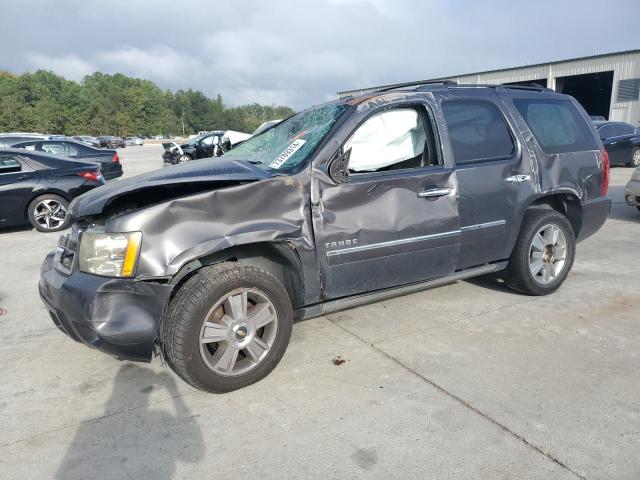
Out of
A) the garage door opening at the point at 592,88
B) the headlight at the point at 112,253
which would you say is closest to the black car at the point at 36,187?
the headlight at the point at 112,253

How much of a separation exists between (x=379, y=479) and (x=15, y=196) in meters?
7.88

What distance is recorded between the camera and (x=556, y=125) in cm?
458

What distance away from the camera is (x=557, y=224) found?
446 centimetres

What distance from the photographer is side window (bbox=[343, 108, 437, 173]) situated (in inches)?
138

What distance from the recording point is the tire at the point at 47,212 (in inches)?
318

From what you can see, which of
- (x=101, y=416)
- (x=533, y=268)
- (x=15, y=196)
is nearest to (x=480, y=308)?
(x=533, y=268)

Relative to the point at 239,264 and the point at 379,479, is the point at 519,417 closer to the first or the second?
the point at 379,479

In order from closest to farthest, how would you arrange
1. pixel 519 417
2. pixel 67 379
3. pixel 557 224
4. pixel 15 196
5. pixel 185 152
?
pixel 519 417
pixel 67 379
pixel 557 224
pixel 15 196
pixel 185 152

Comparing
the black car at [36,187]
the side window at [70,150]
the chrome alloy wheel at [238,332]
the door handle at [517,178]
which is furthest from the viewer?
the side window at [70,150]

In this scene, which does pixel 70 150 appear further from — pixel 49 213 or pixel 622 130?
pixel 622 130

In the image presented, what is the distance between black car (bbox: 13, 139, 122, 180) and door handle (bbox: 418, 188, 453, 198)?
1082 centimetres

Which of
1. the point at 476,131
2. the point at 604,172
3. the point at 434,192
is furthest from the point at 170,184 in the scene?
the point at 604,172

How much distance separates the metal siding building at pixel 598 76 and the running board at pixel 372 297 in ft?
82.8

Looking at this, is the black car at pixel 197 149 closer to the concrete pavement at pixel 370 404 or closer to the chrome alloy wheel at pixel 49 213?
the chrome alloy wheel at pixel 49 213
